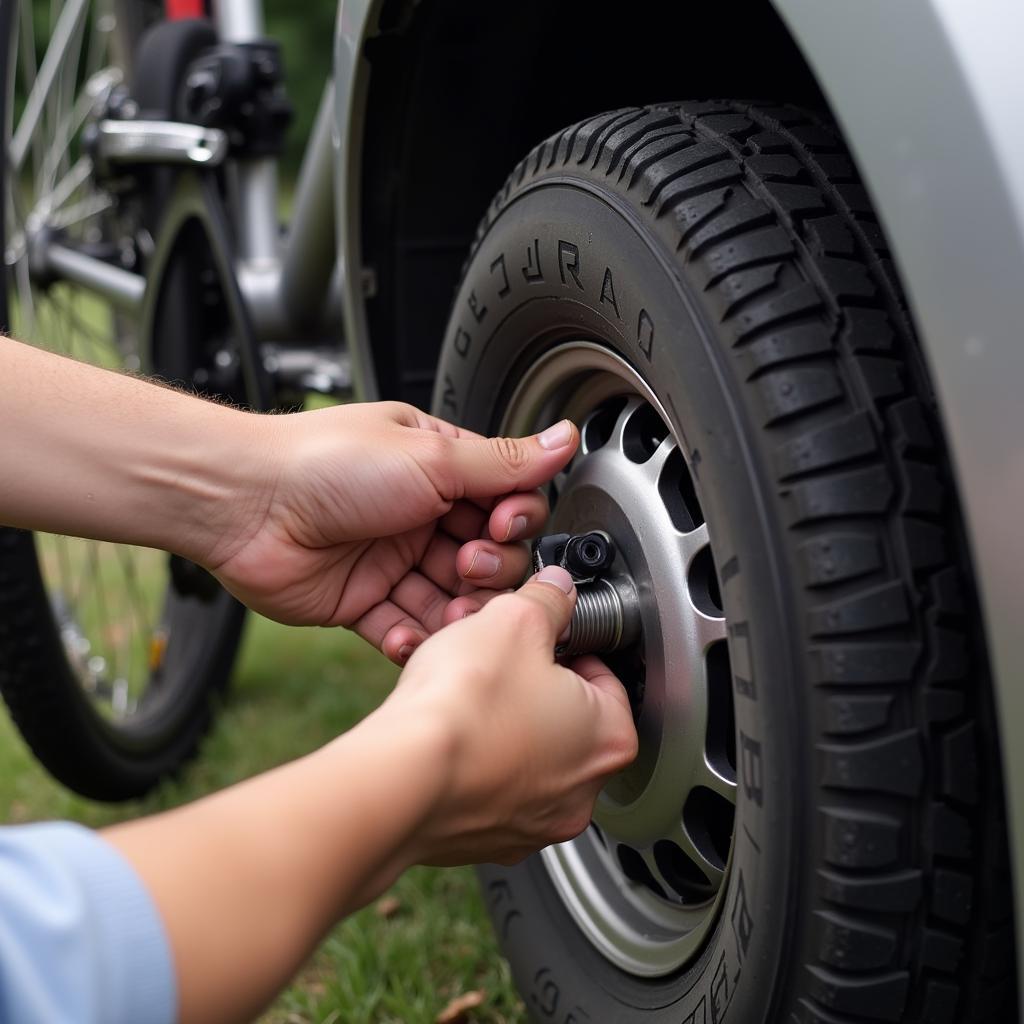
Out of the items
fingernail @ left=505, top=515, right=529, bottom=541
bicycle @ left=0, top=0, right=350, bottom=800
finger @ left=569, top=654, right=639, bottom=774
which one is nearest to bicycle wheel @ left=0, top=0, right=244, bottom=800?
bicycle @ left=0, top=0, right=350, bottom=800

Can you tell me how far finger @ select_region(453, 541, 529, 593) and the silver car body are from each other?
0.64 m

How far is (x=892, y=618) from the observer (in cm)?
84

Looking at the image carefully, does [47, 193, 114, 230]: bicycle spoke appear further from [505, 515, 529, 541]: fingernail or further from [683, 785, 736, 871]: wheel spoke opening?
[683, 785, 736, 871]: wheel spoke opening

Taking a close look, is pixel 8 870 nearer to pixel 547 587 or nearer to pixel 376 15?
pixel 547 587

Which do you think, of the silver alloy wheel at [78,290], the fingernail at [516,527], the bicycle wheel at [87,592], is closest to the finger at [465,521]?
A: the fingernail at [516,527]

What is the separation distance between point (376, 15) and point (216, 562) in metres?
0.63

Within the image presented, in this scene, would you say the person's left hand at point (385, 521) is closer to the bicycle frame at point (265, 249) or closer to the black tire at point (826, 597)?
the black tire at point (826, 597)

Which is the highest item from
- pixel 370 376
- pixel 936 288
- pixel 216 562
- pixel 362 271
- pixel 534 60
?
pixel 534 60

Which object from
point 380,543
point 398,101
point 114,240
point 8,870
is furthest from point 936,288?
point 114,240

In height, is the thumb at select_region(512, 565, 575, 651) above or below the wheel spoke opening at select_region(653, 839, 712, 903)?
above

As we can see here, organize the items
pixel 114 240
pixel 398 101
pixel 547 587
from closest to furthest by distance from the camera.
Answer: pixel 547 587 < pixel 398 101 < pixel 114 240

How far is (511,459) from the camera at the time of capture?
126cm

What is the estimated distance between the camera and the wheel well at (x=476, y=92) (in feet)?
4.64

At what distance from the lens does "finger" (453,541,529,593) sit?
1326mm
